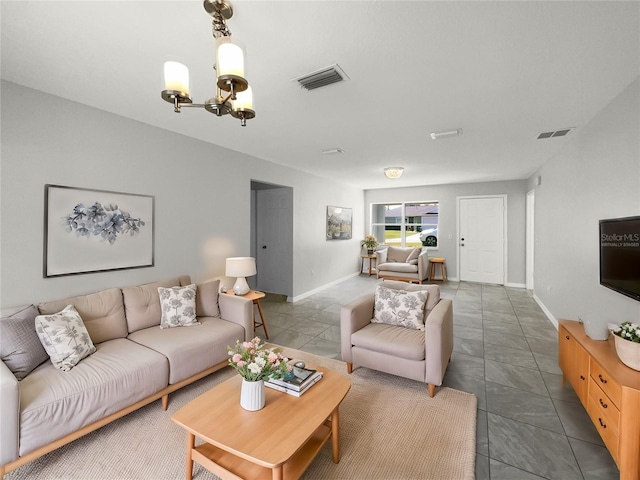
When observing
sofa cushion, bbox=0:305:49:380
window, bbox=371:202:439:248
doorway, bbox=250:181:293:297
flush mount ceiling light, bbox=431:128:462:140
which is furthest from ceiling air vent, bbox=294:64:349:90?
window, bbox=371:202:439:248

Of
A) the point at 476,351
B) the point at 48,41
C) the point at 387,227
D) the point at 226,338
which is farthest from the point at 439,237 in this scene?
the point at 48,41

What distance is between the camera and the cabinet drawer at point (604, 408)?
158cm

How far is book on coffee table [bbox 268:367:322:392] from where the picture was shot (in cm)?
183

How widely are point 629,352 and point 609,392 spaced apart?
0.86ft

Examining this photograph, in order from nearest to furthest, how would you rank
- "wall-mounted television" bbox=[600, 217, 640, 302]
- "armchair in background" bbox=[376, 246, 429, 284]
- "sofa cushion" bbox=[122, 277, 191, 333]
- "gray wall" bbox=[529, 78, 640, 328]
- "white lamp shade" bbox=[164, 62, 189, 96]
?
"white lamp shade" bbox=[164, 62, 189, 96]
"wall-mounted television" bbox=[600, 217, 640, 302]
"gray wall" bbox=[529, 78, 640, 328]
"sofa cushion" bbox=[122, 277, 191, 333]
"armchair in background" bbox=[376, 246, 429, 284]

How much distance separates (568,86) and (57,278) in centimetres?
449

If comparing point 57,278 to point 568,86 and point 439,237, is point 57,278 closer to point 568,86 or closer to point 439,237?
point 568,86

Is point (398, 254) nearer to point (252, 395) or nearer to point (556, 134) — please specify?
point (556, 134)

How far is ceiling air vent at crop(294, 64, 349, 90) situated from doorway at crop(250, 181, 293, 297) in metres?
3.18

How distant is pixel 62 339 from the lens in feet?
6.59

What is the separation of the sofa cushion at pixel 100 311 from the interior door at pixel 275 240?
10.3 feet

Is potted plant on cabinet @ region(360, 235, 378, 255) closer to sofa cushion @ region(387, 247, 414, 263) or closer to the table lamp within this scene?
sofa cushion @ region(387, 247, 414, 263)

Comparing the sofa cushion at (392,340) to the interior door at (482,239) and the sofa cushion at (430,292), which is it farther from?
the interior door at (482,239)

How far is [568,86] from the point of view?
7.34ft
